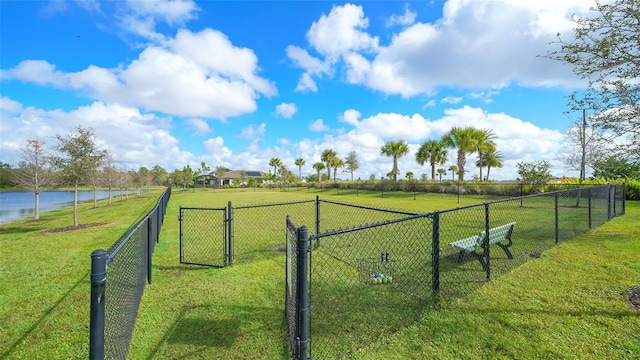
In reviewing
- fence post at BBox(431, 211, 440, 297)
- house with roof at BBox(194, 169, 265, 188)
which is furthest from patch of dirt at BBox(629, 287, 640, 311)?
house with roof at BBox(194, 169, 265, 188)

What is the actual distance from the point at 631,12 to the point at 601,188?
700cm

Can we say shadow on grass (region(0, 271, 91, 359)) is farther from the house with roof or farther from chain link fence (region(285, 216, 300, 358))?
the house with roof

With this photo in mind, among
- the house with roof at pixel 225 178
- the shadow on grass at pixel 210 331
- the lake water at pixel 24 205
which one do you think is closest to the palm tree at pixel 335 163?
the house with roof at pixel 225 178

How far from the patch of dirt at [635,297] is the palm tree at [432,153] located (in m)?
28.3

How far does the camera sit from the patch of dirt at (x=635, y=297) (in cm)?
372

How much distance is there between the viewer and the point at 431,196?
2417 cm

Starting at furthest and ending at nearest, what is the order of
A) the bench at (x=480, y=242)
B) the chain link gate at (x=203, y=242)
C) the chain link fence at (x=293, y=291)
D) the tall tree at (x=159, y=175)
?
the tall tree at (x=159, y=175)
the chain link gate at (x=203, y=242)
the bench at (x=480, y=242)
the chain link fence at (x=293, y=291)

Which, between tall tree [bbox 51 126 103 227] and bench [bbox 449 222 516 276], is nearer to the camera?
bench [bbox 449 222 516 276]

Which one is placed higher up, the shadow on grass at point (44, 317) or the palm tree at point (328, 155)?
the palm tree at point (328, 155)

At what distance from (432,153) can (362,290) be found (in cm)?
3130

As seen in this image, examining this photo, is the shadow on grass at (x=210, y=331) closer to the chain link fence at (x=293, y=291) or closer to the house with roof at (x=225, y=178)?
the chain link fence at (x=293, y=291)

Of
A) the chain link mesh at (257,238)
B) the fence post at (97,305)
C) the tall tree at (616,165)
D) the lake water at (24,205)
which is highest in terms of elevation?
the tall tree at (616,165)

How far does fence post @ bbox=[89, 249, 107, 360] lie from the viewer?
1.65 m

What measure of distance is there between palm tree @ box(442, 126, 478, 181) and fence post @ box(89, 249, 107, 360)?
86.0 feet
